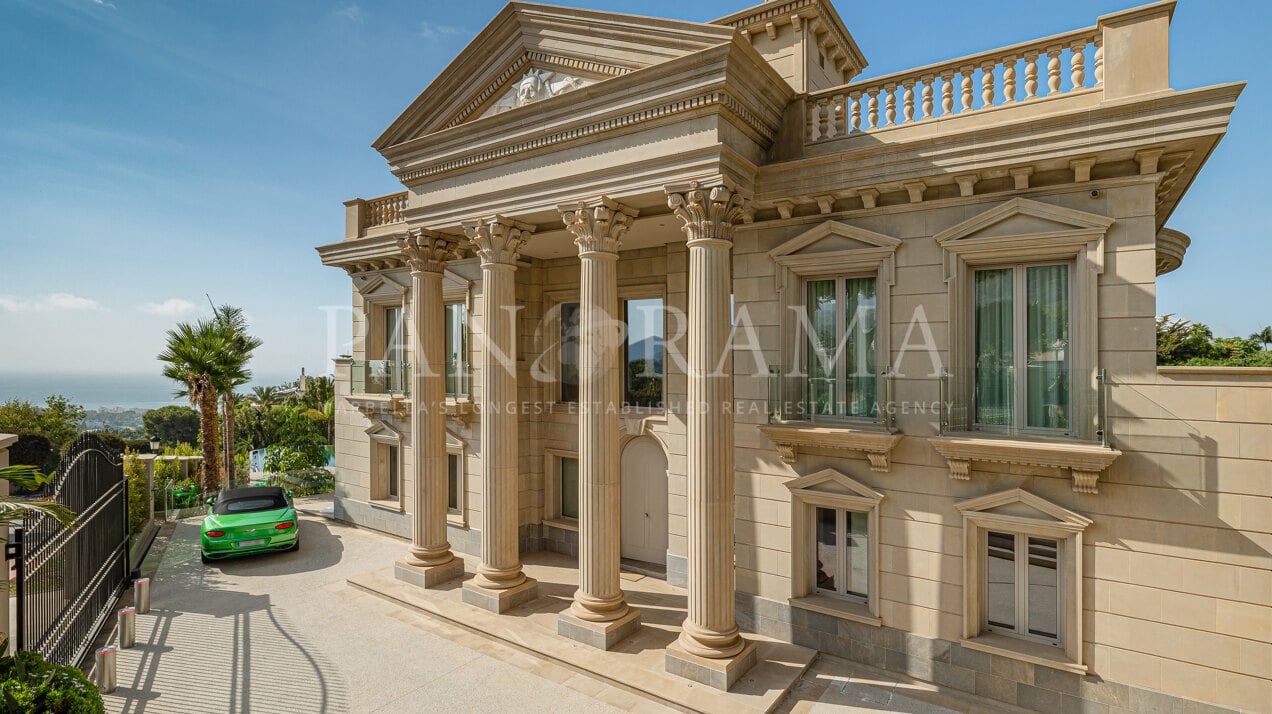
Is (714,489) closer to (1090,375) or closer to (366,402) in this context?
(1090,375)

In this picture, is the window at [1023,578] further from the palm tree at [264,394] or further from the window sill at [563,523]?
the palm tree at [264,394]

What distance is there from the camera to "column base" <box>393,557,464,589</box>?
988cm

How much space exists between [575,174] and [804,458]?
5.03m

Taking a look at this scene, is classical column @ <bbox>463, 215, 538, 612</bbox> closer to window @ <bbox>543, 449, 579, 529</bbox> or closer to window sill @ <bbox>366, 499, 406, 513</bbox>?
window @ <bbox>543, 449, 579, 529</bbox>

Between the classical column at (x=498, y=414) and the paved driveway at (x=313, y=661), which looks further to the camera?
the classical column at (x=498, y=414)

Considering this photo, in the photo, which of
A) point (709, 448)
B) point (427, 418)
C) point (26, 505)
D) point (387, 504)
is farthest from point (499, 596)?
point (387, 504)

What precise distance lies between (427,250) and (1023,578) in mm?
9898

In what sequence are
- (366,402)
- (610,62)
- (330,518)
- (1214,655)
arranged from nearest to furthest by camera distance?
(1214,655) → (610,62) → (366,402) → (330,518)

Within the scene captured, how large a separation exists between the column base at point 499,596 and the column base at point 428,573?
0.91 m

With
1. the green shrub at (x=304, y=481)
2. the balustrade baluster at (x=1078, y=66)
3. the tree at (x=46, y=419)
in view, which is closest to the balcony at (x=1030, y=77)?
the balustrade baluster at (x=1078, y=66)

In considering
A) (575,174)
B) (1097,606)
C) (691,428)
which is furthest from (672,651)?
(575,174)

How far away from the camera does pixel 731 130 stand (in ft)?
23.7

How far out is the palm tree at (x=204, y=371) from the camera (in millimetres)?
16609

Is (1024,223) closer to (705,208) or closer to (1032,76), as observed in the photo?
(1032,76)
